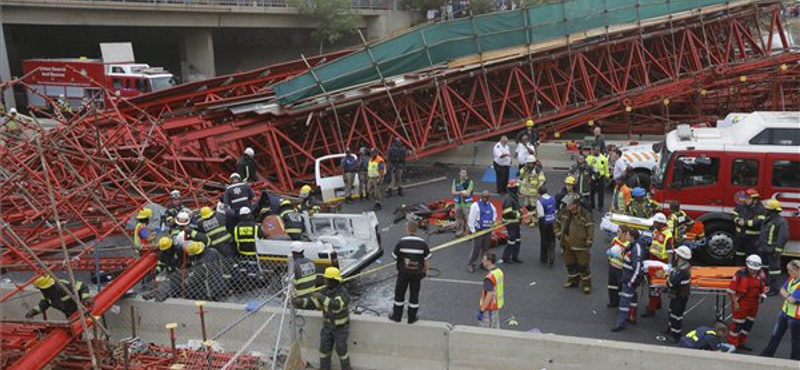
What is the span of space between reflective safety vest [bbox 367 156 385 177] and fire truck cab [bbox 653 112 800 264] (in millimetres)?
6425

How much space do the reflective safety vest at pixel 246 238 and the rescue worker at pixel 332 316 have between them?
2.56 metres

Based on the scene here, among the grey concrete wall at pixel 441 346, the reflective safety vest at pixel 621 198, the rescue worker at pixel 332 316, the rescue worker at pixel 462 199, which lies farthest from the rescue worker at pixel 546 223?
the rescue worker at pixel 332 316

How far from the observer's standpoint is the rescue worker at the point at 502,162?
15.6 m

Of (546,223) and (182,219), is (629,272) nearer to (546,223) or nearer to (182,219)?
(546,223)

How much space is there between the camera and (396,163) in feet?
54.0

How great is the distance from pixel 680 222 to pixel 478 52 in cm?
976

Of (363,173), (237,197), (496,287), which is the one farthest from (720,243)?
(237,197)

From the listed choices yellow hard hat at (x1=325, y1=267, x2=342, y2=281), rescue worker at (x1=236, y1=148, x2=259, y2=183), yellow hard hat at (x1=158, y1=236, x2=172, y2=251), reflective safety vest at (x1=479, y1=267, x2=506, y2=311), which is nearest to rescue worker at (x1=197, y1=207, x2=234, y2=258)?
yellow hard hat at (x1=158, y1=236, x2=172, y2=251)

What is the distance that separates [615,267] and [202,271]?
6104 millimetres

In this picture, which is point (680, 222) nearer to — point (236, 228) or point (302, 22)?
point (236, 228)

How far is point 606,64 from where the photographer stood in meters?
21.8

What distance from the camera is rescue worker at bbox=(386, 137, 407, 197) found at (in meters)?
16.3

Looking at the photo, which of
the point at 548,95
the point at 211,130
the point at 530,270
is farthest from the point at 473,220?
the point at 548,95

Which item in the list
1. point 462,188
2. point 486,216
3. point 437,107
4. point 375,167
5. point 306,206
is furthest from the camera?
point 437,107
